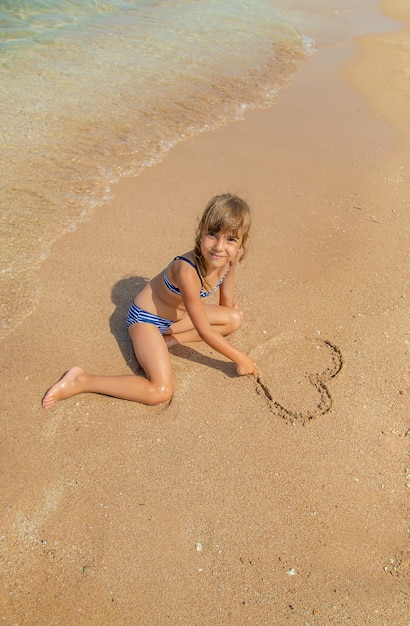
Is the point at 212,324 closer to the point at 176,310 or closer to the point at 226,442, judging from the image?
the point at 176,310

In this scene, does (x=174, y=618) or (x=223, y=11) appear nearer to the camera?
(x=174, y=618)

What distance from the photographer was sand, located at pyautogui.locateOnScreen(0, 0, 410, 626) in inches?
82.9

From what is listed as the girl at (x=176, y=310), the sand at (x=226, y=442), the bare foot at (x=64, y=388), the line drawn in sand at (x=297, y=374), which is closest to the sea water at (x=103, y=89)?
the sand at (x=226, y=442)

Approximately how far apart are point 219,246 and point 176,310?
21.6 inches

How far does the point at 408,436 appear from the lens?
107 inches

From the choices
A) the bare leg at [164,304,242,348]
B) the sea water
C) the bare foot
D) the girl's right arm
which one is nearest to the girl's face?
the girl's right arm

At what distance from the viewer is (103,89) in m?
6.55

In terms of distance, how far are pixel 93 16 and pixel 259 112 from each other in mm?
5030

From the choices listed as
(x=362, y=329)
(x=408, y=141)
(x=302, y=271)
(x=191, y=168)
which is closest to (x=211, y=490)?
(x=362, y=329)

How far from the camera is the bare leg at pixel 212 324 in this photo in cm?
323

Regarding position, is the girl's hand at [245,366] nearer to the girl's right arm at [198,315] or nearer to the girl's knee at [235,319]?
the girl's right arm at [198,315]

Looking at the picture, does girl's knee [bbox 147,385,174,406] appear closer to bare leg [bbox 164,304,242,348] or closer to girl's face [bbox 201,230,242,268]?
bare leg [bbox 164,304,242,348]

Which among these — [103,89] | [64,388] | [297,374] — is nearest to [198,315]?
[297,374]

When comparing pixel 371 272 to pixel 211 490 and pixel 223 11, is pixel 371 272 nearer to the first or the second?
pixel 211 490
